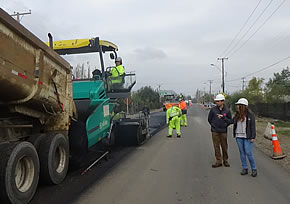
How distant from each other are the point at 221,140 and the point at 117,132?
3.60 metres

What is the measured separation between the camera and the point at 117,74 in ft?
25.0

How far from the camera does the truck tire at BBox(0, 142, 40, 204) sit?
3.28 meters

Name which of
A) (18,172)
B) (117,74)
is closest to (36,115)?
(18,172)

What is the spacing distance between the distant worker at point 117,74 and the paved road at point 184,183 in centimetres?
216

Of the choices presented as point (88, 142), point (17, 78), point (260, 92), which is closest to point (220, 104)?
point (88, 142)

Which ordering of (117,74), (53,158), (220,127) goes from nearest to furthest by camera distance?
(53,158) < (220,127) < (117,74)

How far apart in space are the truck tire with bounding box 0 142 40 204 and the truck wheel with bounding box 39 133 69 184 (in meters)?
0.27

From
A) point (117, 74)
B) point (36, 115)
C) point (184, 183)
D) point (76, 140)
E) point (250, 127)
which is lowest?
point (184, 183)

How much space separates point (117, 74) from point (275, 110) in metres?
18.5

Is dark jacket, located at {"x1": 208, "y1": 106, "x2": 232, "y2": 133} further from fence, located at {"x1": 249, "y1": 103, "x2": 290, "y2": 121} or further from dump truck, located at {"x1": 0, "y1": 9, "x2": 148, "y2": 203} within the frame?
fence, located at {"x1": 249, "y1": 103, "x2": 290, "y2": 121}

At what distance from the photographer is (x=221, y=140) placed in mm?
5969

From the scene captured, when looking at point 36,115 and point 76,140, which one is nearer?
point 36,115

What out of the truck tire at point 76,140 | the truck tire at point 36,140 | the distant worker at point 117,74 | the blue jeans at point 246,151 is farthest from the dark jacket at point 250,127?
the truck tire at point 36,140

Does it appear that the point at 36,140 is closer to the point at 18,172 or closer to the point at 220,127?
the point at 18,172
